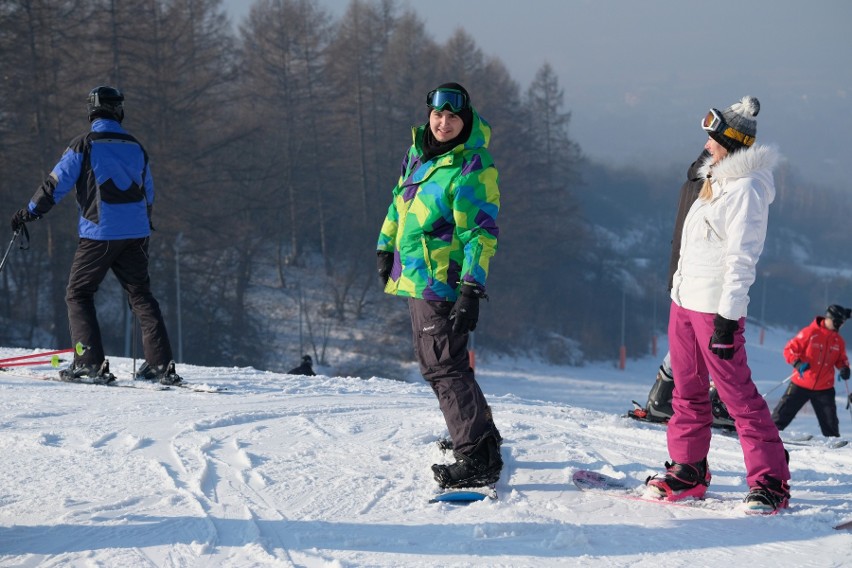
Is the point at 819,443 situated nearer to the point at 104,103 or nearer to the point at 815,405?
the point at 815,405

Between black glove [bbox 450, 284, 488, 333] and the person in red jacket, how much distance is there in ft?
21.2

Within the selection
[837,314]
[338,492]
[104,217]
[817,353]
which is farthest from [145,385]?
[837,314]

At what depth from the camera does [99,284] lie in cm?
621

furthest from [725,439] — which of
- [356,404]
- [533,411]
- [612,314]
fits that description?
[612,314]

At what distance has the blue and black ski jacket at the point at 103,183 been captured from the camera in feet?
19.2

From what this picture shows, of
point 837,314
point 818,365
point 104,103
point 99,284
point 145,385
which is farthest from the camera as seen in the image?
point 818,365

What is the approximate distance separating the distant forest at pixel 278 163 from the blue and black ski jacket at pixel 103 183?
15.2 meters

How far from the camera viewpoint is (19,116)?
20000 mm

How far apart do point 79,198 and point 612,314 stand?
38514 mm

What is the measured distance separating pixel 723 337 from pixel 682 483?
0.75m

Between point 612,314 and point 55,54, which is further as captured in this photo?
point 612,314

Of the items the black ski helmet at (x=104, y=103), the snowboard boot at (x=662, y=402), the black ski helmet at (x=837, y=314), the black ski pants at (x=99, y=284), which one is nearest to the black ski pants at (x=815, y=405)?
the black ski helmet at (x=837, y=314)

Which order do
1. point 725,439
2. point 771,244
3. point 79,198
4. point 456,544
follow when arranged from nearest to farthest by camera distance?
point 456,544, point 725,439, point 79,198, point 771,244

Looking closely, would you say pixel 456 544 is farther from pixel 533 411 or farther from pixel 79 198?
pixel 79 198
